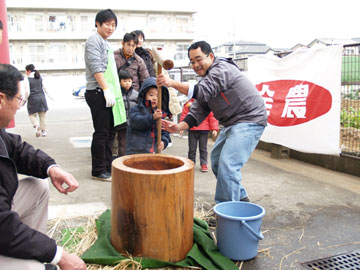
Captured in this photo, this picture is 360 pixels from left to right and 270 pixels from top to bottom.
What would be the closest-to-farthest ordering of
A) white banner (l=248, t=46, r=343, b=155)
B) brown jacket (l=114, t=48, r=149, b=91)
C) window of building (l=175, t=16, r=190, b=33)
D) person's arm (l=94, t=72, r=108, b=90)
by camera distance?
person's arm (l=94, t=72, r=108, b=90), white banner (l=248, t=46, r=343, b=155), brown jacket (l=114, t=48, r=149, b=91), window of building (l=175, t=16, r=190, b=33)

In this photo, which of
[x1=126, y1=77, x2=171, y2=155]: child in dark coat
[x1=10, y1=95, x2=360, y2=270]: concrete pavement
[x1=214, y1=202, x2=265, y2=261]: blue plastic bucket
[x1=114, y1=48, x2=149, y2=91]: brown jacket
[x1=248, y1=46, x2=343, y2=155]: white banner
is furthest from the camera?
[x1=114, y1=48, x2=149, y2=91]: brown jacket

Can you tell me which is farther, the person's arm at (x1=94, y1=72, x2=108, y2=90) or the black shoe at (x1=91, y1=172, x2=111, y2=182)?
the black shoe at (x1=91, y1=172, x2=111, y2=182)

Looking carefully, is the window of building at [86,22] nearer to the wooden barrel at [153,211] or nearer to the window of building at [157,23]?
the window of building at [157,23]

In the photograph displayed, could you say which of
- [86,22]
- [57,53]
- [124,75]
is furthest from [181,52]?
[124,75]

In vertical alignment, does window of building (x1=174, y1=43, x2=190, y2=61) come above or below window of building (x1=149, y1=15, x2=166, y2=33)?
below

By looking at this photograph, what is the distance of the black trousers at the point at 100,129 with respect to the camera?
4492 millimetres

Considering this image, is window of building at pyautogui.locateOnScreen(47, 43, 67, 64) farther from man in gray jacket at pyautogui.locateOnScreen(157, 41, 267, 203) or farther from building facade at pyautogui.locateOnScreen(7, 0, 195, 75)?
man in gray jacket at pyautogui.locateOnScreen(157, 41, 267, 203)

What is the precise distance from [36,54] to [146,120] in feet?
115

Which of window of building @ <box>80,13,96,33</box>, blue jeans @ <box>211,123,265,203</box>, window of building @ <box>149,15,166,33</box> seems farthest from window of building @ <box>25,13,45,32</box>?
blue jeans @ <box>211,123,265,203</box>

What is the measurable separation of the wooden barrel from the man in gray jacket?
707mm

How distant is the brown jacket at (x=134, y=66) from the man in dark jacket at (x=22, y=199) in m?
3.09

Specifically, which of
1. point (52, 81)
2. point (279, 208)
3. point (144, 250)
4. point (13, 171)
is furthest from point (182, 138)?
point (52, 81)

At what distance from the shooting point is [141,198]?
7.97 ft

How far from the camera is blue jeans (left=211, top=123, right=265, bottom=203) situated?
126 inches
